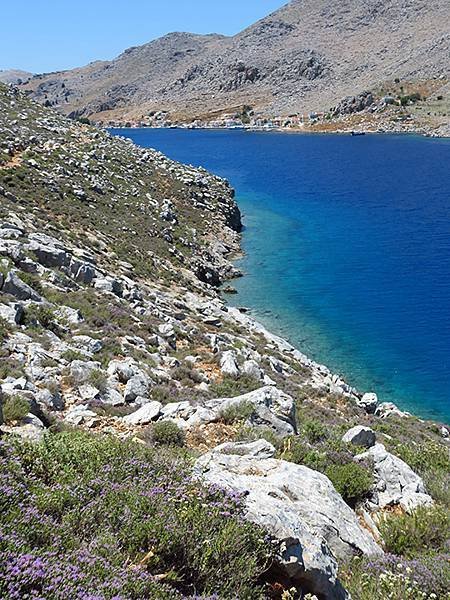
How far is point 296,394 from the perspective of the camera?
798 inches

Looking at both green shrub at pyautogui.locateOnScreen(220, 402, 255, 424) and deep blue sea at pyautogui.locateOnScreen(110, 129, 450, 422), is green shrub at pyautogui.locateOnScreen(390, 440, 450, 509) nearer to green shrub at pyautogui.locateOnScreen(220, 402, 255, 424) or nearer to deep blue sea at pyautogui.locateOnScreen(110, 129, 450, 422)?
green shrub at pyautogui.locateOnScreen(220, 402, 255, 424)

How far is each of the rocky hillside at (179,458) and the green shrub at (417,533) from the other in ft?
0.10

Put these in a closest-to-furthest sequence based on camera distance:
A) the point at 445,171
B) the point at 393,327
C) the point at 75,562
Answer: the point at 75,562, the point at 393,327, the point at 445,171

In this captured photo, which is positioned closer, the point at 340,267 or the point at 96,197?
the point at 96,197

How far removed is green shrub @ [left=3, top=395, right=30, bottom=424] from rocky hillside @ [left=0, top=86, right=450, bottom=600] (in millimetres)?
42

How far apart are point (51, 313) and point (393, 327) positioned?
957 inches

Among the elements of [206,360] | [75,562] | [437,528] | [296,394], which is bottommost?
[296,394]

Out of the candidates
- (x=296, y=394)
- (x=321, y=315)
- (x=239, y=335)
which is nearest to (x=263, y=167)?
(x=321, y=315)

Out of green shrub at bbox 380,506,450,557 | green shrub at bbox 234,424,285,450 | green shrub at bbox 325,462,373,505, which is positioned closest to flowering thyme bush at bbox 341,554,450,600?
green shrub at bbox 380,506,450,557

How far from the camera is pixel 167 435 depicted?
9945 mm

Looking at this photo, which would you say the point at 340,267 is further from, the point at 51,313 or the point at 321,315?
the point at 51,313

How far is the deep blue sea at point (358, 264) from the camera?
30422 mm

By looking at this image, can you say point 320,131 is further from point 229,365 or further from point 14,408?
point 14,408

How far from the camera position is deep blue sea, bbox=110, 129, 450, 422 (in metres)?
30.4
